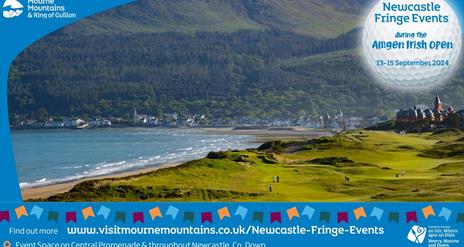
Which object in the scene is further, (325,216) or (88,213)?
(88,213)

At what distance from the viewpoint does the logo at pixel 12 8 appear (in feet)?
32.4

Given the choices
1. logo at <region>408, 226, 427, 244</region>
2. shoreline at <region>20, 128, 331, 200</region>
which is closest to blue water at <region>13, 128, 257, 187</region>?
shoreline at <region>20, 128, 331, 200</region>

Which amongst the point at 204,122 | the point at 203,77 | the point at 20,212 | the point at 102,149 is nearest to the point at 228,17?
the point at 203,77

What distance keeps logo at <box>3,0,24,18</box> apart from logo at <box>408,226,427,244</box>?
573 cm

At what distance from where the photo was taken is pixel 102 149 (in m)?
10.2

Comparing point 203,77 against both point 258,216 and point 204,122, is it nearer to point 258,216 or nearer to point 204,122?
point 204,122

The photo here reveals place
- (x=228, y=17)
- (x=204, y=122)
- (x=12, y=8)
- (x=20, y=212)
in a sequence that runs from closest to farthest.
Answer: (x=20, y=212)
(x=12, y=8)
(x=204, y=122)
(x=228, y=17)

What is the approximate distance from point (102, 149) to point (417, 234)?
167 inches

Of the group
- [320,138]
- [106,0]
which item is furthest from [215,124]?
[106,0]

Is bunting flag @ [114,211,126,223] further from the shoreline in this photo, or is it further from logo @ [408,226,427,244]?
logo @ [408,226,427,244]

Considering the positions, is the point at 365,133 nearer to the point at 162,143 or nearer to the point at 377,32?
the point at 377,32

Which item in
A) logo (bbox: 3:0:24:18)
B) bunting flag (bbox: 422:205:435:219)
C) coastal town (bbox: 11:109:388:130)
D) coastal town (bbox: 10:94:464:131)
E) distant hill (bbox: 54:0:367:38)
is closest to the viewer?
bunting flag (bbox: 422:205:435:219)

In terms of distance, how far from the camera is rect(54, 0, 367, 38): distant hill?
401 inches

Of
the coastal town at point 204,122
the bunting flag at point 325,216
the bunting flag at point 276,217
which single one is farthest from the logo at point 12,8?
the bunting flag at point 325,216
